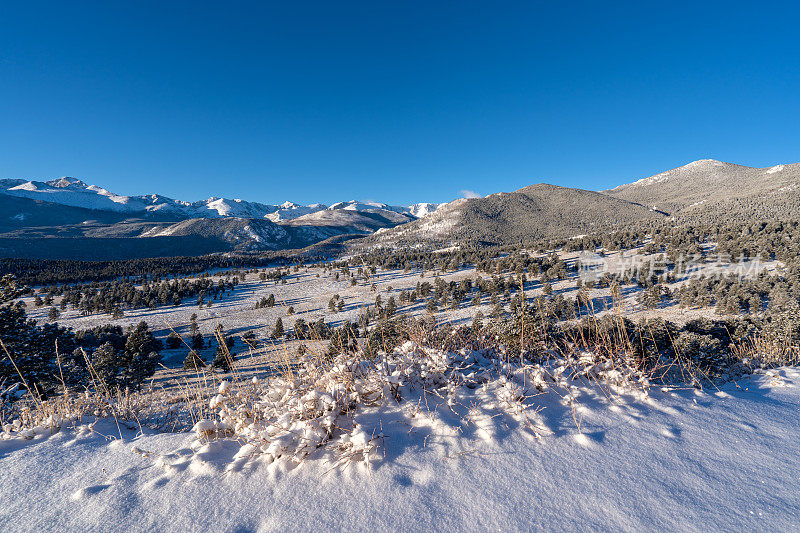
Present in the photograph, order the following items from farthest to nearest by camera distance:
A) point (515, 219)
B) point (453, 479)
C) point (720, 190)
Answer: point (515, 219), point (720, 190), point (453, 479)

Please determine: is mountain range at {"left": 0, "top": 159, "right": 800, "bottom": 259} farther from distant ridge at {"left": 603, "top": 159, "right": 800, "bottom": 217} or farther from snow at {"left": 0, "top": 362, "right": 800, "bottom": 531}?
snow at {"left": 0, "top": 362, "right": 800, "bottom": 531}

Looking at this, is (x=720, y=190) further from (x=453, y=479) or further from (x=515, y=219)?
(x=453, y=479)

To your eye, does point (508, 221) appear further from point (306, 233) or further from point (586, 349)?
point (306, 233)

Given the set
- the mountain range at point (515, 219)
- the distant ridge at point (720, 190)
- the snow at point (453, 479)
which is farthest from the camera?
the mountain range at point (515, 219)

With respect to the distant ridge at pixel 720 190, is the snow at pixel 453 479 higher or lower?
lower

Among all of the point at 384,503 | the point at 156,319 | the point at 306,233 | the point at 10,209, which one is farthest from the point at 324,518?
the point at 10,209

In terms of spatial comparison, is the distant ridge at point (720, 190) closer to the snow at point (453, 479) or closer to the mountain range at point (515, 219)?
the mountain range at point (515, 219)

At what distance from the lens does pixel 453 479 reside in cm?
224

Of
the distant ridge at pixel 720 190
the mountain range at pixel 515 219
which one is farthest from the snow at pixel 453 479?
the distant ridge at pixel 720 190

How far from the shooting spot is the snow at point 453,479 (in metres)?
1.97

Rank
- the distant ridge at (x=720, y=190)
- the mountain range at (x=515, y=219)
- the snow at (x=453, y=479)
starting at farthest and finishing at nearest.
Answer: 1. the mountain range at (x=515, y=219)
2. the distant ridge at (x=720, y=190)
3. the snow at (x=453, y=479)

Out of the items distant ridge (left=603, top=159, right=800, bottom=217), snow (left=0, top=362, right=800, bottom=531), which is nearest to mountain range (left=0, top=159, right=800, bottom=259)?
distant ridge (left=603, top=159, right=800, bottom=217)

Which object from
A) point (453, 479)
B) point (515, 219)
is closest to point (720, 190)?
point (515, 219)

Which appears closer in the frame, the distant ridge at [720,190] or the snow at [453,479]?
the snow at [453,479]
